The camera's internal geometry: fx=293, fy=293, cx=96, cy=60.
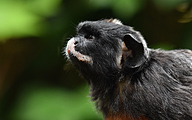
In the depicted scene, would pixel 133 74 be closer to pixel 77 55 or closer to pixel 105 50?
pixel 105 50

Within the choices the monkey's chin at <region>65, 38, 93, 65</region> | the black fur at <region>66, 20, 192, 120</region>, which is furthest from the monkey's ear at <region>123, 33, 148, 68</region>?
the monkey's chin at <region>65, 38, 93, 65</region>

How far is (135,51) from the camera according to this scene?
190 cm

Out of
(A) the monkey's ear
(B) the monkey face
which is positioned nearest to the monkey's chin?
(B) the monkey face

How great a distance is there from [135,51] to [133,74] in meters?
0.15

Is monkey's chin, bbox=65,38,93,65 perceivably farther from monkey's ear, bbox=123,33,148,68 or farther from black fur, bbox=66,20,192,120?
monkey's ear, bbox=123,33,148,68

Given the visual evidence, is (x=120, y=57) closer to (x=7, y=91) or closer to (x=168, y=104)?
(x=168, y=104)

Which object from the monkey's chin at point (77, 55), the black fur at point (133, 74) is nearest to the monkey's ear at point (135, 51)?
the black fur at point (133, 74)

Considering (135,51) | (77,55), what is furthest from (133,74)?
(77,55)

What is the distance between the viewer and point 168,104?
1782 millimetres

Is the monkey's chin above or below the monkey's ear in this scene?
above

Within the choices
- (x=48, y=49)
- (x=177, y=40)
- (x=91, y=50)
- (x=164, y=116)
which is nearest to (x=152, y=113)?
(x=164, y=116)

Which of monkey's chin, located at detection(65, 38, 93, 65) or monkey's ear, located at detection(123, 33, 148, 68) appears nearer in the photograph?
monkey's ear, located at detection(123, 33, 148, 68)

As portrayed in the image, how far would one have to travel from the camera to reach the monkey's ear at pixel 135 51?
187 centimetres

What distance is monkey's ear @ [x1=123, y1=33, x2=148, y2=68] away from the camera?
1.87 meters
